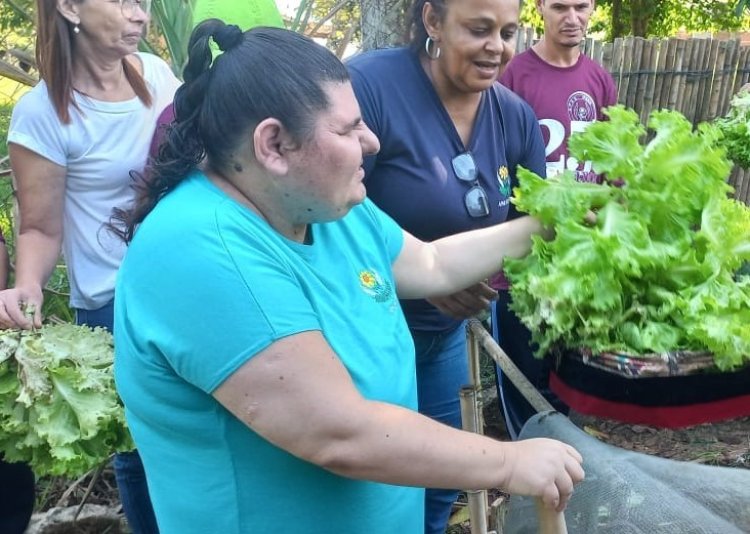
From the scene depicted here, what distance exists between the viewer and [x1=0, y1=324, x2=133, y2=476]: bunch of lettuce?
8.34 ft

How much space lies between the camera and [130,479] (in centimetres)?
297

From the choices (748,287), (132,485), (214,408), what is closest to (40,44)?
(132,485)

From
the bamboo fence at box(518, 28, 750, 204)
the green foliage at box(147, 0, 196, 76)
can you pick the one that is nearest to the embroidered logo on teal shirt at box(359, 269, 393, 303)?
the green foliage at box(147, 0, 196, 76)

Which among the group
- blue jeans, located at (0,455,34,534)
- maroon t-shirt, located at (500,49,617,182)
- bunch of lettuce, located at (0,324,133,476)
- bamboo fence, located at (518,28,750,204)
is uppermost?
maroon t-shirt, located at (500,49,617,182)

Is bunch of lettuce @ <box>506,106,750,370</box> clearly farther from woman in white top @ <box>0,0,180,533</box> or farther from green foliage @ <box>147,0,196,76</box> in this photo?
green foliage @ <box>147,0,196,76</box>

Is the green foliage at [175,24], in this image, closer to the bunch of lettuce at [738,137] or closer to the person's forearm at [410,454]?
the bunch of lettuce at [738,137]

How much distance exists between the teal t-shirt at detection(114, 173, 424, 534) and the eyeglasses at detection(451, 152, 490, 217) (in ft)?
2.60

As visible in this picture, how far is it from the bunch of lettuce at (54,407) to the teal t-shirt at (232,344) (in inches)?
33.9

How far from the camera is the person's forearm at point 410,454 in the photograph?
1465mm

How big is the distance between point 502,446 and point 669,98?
6.71m

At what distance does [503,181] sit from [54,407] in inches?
62.5

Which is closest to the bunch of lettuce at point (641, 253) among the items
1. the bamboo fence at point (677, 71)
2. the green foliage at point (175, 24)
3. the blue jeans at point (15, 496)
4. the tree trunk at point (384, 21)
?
the blue jeans at point (15, 496)

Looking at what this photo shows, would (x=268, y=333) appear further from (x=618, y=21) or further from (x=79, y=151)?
(x=618, y=21)

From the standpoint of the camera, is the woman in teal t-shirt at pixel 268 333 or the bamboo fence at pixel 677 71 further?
the bamboo fence at pixel 677 71
